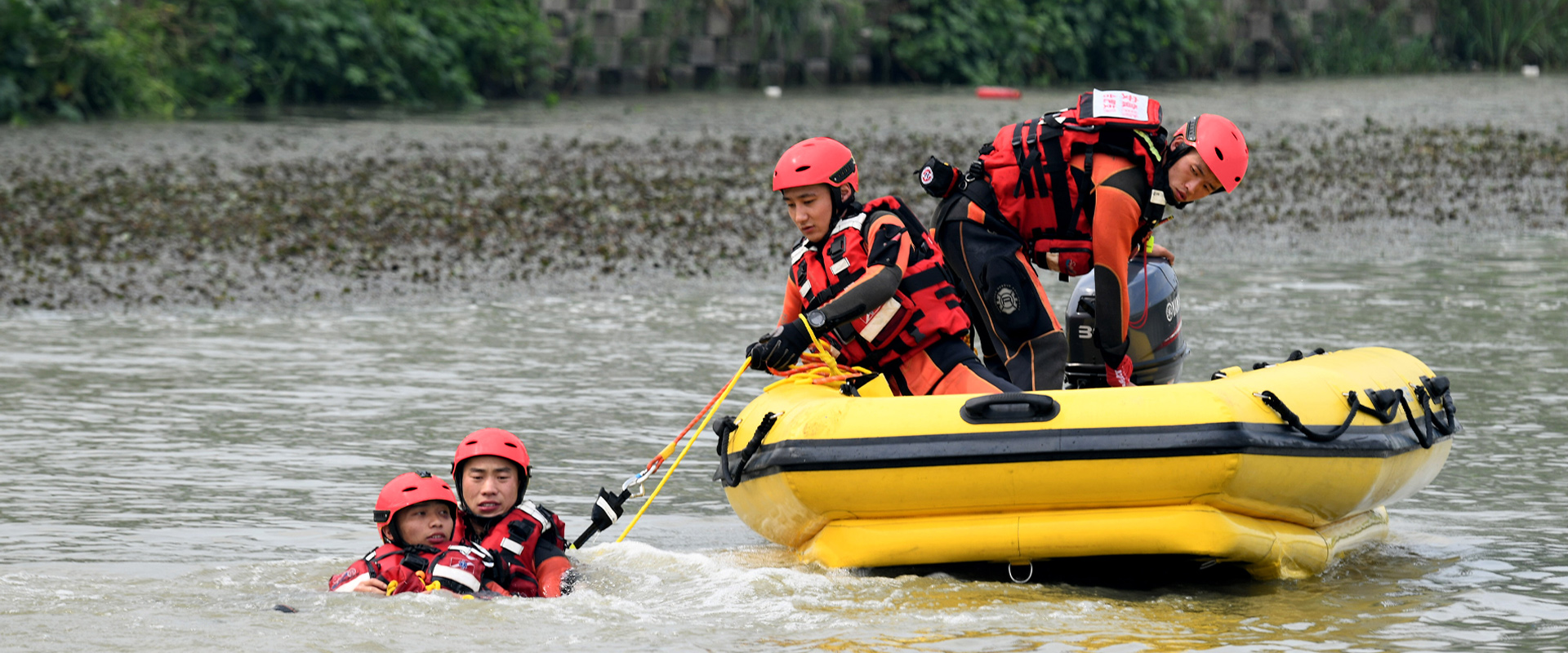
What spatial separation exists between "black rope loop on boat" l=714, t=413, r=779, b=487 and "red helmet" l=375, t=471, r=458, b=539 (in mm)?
774

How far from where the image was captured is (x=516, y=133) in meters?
18.7

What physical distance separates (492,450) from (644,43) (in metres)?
20.6

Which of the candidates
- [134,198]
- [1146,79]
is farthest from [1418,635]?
[1146,79]

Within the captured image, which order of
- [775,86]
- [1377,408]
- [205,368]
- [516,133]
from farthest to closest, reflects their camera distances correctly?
[775,86] → [516,133] → [205,368] → [1377,408]

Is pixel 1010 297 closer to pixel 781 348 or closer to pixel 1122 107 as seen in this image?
pixel 1122 107

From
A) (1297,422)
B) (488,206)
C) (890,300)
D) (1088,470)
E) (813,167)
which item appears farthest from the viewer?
(488,206)

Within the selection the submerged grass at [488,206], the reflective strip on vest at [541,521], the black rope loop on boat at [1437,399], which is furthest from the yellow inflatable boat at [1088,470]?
the submerged grass at [488,206]

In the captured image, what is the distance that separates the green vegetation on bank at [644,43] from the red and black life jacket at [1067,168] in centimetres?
1419

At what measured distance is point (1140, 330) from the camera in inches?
249

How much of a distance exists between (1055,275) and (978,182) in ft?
17.1

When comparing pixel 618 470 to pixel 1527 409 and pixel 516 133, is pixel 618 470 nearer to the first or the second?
pixel 1527 409

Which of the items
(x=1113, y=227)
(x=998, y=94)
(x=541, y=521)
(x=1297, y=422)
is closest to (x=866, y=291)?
(x=1113, y=227)

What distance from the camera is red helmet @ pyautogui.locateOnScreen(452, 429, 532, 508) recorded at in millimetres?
5320

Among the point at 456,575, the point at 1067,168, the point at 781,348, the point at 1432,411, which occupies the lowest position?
the point at 456,575
